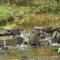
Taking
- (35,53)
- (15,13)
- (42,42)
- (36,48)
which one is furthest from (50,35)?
(15,13)

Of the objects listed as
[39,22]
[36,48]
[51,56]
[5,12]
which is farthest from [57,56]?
[5,12]

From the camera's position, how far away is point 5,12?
2105cm

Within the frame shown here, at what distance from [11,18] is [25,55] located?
7192 millimetres

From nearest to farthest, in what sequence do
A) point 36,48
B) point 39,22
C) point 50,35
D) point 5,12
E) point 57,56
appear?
point 57,56 < point 36,48 < point 50,35 < point 39,22 < point 5,12

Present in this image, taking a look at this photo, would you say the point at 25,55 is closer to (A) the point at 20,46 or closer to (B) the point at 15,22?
(A) the point at 20,46

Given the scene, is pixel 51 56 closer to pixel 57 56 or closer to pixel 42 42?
pixel 57 56

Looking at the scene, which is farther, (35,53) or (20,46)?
(20,46)

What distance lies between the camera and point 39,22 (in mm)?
19547

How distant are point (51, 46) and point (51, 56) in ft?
8.44

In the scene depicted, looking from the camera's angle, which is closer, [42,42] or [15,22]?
[42,42]

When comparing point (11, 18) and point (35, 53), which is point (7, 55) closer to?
point (35, 53)

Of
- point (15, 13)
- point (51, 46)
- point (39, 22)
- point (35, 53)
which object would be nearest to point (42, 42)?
point (51, 46)

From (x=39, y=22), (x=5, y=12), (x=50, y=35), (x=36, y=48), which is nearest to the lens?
(x=36, y=48)

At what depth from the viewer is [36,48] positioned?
592 inches
